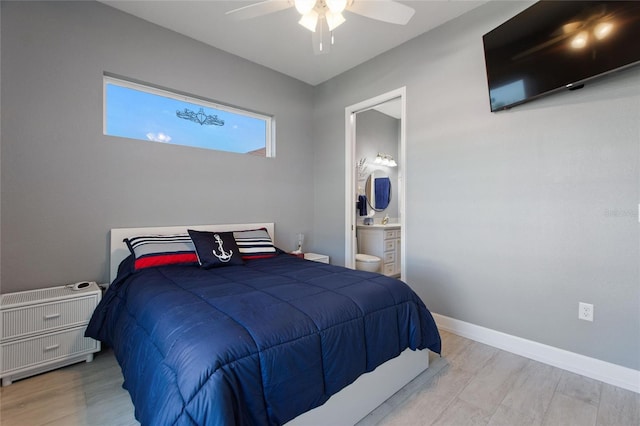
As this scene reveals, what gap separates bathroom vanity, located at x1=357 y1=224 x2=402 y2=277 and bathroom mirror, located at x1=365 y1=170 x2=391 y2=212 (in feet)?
2.11

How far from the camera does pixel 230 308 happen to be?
133cm

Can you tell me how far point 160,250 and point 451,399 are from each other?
7.48 feet

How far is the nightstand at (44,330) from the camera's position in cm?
176

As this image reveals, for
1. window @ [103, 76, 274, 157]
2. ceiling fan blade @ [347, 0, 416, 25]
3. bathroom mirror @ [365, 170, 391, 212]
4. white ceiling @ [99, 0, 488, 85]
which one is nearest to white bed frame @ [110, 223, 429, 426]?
ceiling fan blade @ [347, 0, 416, 25]

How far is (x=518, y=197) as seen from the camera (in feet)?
7.23

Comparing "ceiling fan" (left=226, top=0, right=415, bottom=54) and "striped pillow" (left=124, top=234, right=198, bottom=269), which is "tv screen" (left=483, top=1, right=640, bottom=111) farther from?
"striped pillow" (left=124, top=234, right=198, bottom=269)

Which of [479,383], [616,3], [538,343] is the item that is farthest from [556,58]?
[479,383]

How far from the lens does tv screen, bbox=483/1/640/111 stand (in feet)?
5.21

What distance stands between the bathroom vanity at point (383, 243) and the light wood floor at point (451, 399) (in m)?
2.24

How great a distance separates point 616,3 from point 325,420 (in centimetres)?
270

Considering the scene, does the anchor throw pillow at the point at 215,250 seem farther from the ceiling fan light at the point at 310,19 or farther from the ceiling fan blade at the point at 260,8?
the ceiling fan light at the point at 310,19

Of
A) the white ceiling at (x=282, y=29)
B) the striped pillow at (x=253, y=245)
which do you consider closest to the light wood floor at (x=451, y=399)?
the striped pillow at (x=253, y=245)

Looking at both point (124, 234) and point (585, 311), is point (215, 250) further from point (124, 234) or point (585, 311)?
point (585, 311)

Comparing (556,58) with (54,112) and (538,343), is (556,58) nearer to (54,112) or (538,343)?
(538,343)
